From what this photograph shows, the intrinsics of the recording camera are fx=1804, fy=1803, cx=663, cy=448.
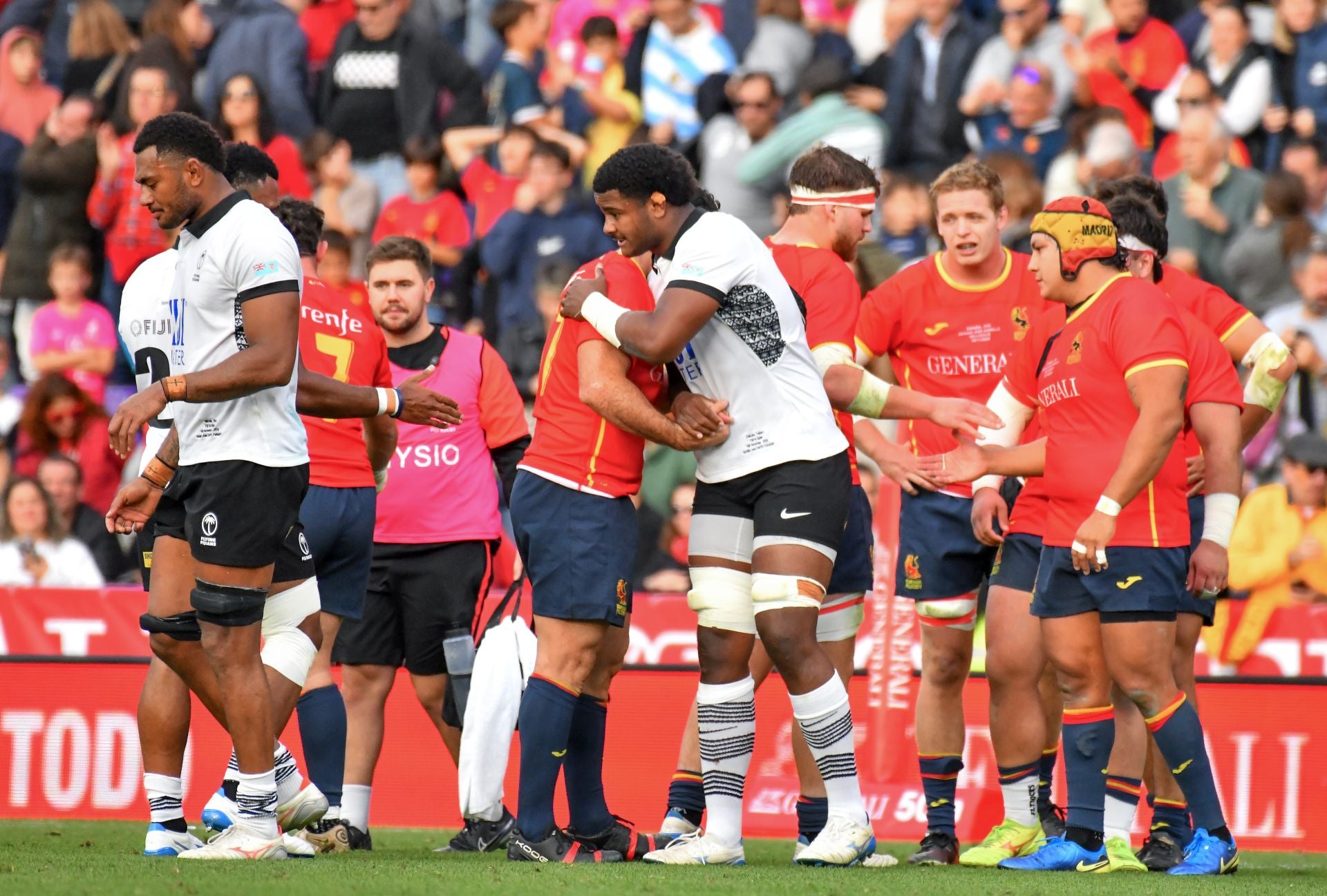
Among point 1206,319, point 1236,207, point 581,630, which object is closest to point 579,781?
point 581,630

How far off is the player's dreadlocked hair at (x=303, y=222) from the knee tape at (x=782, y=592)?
2.44 m

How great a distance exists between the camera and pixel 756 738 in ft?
30.9

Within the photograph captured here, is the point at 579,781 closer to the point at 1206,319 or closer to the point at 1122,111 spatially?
the point at 1206,319

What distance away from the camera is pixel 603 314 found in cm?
643

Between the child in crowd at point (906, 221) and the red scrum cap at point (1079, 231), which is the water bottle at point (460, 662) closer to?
the red scrum cap at point (1079, 231)

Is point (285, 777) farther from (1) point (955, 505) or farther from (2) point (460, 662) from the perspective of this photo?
(1) point (955, 505)

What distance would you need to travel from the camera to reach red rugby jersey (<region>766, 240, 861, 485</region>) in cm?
711

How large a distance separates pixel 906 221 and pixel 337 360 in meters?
5.67

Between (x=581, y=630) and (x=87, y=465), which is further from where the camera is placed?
(x=87, y=465)

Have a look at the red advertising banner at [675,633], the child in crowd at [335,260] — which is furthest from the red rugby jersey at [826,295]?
the child in crowd at [335,260]

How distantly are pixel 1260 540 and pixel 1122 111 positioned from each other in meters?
3.68

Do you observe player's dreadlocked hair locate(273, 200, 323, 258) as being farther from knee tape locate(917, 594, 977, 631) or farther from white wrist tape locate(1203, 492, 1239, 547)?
white wrist tape locate(1203, 492, 1239, 547)

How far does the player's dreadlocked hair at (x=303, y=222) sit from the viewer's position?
744cm

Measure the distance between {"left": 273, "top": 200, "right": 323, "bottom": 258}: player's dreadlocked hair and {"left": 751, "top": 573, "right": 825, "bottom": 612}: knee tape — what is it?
8.02ft
